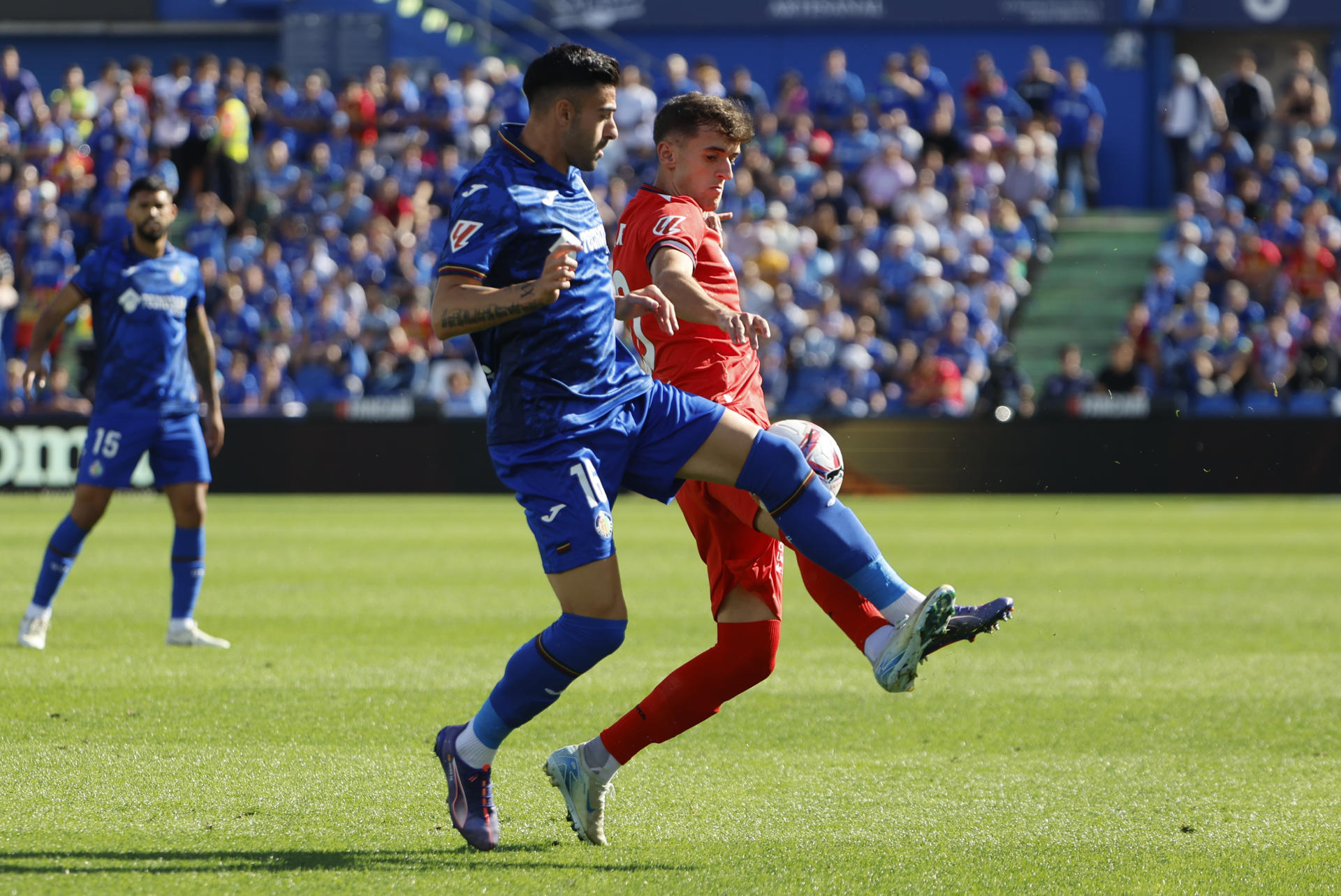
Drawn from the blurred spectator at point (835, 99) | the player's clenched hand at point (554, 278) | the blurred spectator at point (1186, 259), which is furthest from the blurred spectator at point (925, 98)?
the player's clenched hand at point (554, 278)

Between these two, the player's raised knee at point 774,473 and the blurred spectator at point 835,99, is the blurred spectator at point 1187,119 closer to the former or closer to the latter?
the blurred spectator at point 835,99

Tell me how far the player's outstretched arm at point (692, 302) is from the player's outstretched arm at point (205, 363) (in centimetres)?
458

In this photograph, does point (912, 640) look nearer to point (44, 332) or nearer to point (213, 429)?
point (213, 429)

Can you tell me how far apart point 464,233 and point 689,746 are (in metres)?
2.54

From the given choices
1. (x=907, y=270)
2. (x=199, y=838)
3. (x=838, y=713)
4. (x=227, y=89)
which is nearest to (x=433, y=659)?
(x=838, y=713)

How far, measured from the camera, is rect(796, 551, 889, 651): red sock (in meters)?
4.98

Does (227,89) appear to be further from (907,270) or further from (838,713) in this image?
(838,713)

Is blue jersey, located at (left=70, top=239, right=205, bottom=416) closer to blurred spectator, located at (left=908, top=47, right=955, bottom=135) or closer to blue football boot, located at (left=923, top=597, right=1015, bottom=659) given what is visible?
blue football boot, located at (left=923, top=597, right=1015, bottom=659)

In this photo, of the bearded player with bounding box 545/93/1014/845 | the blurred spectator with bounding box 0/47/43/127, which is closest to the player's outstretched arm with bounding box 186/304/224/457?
the bearded player with bounding box 545/93/1014/845

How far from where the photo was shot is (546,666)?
4.46m

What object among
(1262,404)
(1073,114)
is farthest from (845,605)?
(1073,114)

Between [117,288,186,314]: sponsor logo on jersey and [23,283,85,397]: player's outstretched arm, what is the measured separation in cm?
24

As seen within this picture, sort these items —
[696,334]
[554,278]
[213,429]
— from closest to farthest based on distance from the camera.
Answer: [554,278], [696,334], [213,429]

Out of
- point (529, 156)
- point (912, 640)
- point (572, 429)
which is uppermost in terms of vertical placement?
point (529, 156)
